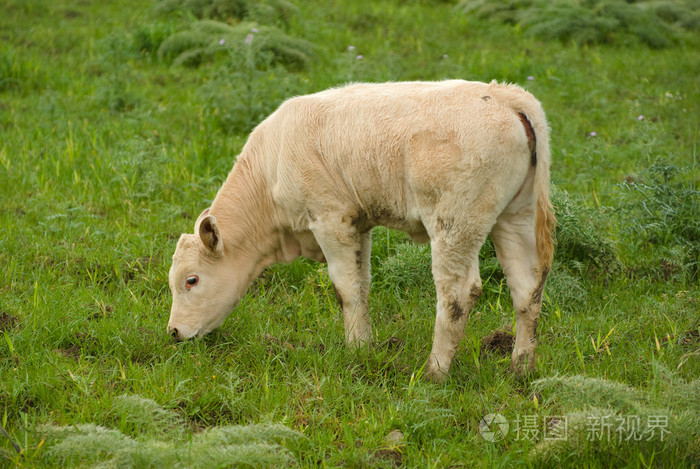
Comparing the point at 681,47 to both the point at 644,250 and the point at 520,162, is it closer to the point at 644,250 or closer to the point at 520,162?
the point at 644,250

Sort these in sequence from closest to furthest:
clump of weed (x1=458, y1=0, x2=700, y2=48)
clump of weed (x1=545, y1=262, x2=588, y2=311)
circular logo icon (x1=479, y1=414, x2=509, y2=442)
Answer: circular logo icon (x1=479, y1=414, x2=509, y2=442) → clump of weed (x1=545, y1=262, x2=588, y2=311) → clump of weed (x1=458, y1=0, x2=700, y2=48)

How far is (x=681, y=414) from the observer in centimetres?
386

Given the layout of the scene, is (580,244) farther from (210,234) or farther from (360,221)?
(210,234)

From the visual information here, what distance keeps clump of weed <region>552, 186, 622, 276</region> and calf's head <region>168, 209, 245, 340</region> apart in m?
3.07

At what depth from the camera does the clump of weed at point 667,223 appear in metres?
6.52


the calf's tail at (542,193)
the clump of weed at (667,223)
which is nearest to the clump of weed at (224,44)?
the clump of weed at (667,223)

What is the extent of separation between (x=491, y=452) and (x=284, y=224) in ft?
7.99

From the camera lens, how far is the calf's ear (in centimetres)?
538

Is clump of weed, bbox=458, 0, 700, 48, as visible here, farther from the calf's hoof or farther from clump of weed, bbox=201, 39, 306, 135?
the calf's hoof

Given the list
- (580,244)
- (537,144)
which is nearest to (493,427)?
(537,144)

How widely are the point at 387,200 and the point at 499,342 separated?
4.94ft

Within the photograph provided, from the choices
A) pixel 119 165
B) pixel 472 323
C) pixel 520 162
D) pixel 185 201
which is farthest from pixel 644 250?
pixel 119 165

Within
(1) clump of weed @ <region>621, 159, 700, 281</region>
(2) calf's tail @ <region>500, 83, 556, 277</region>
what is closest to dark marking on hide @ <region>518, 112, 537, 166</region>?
(2) calf's tail @ <region>500, 83, 556, 277</region>

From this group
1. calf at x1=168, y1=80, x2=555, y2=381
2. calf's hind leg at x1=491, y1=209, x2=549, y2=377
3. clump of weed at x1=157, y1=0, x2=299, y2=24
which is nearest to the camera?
calf at x1=168, y1=80, x2=555, y2=381
